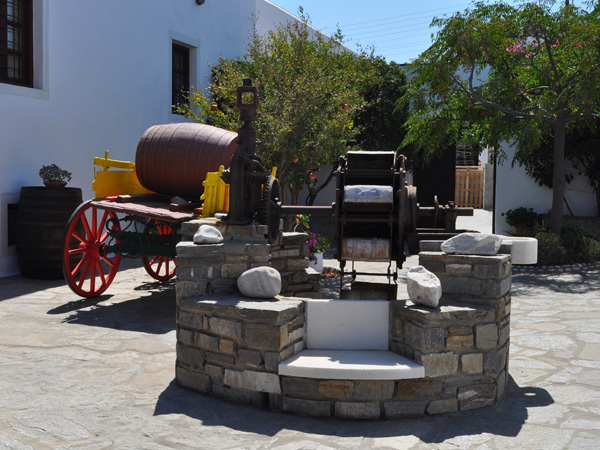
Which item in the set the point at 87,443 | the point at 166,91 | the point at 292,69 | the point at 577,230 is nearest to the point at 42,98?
the point at 166,91

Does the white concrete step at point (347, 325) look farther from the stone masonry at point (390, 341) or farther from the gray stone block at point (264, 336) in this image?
the gray stone block at point (264, 336)

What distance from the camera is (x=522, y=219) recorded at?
12.7 metres

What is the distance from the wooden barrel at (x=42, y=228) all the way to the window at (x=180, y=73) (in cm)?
432

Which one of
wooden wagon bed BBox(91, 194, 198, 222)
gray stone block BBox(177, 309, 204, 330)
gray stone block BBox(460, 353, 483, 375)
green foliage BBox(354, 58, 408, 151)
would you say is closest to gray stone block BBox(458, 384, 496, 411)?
gray stone block BBox(460, 353, 483, 375)

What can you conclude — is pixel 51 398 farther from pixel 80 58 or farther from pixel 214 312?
pixel 80 58

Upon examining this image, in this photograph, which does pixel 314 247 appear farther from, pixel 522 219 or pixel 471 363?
pixel 522 219

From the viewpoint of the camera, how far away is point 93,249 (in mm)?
7359

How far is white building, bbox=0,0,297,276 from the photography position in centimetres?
880

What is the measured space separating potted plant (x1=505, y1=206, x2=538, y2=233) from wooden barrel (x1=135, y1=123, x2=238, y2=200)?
756cm

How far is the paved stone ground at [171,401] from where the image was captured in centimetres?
359

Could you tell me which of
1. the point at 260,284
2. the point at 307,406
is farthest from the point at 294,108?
the point at 307,406

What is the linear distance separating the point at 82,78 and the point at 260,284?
6847 millimetres

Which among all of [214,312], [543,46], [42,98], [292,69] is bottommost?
[214,312]

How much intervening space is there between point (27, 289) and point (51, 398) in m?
4.04
